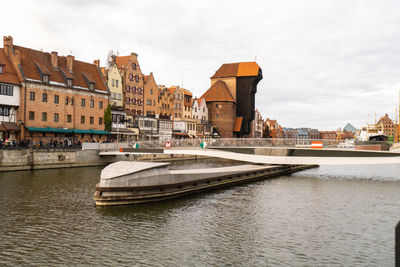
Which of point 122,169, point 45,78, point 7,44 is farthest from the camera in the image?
point 45,78

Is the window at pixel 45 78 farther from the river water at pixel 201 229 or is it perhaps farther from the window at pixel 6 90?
the river water at pixel 201 229

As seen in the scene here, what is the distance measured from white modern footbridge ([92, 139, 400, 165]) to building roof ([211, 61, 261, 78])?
63.1m

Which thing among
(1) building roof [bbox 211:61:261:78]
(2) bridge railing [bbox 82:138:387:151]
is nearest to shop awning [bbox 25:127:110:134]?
(2) bridge railing [bbox 82:138:387:151]

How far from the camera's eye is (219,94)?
347 ft

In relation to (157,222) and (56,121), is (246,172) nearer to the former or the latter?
(157,222)

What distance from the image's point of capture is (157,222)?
69.2 feet

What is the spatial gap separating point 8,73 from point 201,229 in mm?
44386

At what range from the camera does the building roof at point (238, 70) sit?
4227 inches

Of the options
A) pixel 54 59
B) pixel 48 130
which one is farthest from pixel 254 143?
pixel 54 59

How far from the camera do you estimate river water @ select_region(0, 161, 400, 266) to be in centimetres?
1526

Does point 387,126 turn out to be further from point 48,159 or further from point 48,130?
point 48,159

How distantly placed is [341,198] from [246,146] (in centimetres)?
1596

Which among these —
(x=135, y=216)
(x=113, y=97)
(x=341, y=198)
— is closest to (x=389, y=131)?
(x=113, y=97)

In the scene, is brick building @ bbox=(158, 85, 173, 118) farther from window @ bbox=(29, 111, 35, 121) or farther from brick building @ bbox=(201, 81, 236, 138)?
window @ bbox=(29, 111, 35, 121)
